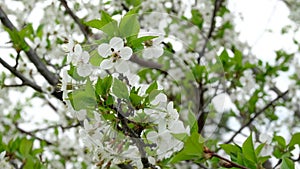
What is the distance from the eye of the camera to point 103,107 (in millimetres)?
711

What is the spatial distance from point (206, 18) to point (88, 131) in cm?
193

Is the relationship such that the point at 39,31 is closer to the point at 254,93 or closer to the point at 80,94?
the point at 254,93

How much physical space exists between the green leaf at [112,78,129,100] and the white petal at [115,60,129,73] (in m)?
0.02

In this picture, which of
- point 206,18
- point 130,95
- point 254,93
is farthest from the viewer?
point 206,18

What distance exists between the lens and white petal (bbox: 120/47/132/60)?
72 centimetres

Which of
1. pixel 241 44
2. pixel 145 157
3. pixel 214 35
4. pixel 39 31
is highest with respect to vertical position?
pixel 241 44

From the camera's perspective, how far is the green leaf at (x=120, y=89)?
2.34 ft

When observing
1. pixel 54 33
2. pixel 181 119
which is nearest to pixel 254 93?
pixel 54 33

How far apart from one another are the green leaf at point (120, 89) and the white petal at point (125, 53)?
Answer: 4cm

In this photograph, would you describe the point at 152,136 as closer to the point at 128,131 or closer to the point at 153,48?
the point at 128,131

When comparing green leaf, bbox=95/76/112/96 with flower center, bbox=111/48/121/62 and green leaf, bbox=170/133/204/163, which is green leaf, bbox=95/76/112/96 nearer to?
flower center, bbox=111/48/121/62

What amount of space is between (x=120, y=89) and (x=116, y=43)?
0.24 feet

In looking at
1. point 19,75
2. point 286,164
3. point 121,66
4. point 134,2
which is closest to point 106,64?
point 121,66

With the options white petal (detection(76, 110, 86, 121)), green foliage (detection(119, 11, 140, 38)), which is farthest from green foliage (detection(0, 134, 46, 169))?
green foliage (detection(119, 11, 140, 38))
